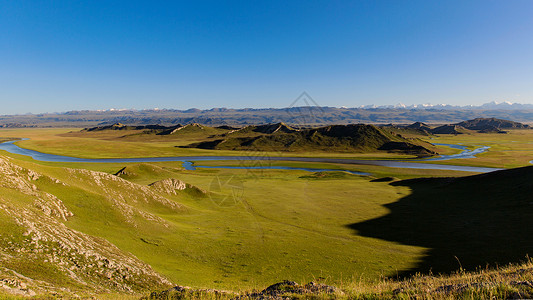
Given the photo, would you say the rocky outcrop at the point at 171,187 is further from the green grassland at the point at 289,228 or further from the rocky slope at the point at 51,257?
the rocky slope at the point at 51,257

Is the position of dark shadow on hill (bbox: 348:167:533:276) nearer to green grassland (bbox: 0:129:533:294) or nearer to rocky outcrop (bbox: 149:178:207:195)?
green grassland (bbox: 0:129:533:294)

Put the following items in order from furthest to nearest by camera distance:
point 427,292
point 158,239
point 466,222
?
point 466,222
point 158,239
point 427,292

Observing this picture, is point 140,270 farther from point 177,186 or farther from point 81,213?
point 177,186

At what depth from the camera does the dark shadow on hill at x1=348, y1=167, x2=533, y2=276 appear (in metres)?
28.8

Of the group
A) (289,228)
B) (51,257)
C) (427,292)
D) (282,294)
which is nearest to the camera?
(427,292)

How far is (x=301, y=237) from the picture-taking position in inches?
1427

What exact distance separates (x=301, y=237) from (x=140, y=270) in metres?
22.2

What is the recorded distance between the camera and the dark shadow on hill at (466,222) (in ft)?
94.4

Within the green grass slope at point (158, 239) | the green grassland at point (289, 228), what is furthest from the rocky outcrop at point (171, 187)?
the green grassland at point (289, 228)

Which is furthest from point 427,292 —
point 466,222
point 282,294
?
point 466,222

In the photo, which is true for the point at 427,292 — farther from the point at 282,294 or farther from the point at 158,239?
the point at 158,239

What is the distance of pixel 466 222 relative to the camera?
1635 inches

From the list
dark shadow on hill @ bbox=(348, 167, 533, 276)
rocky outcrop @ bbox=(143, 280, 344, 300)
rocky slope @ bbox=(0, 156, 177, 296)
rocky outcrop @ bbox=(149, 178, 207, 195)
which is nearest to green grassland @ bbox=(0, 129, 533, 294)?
dark shadow on hill @ bbox=(348, 167, 533, 276)

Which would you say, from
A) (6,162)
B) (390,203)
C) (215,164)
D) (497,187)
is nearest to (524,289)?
(6,162)
